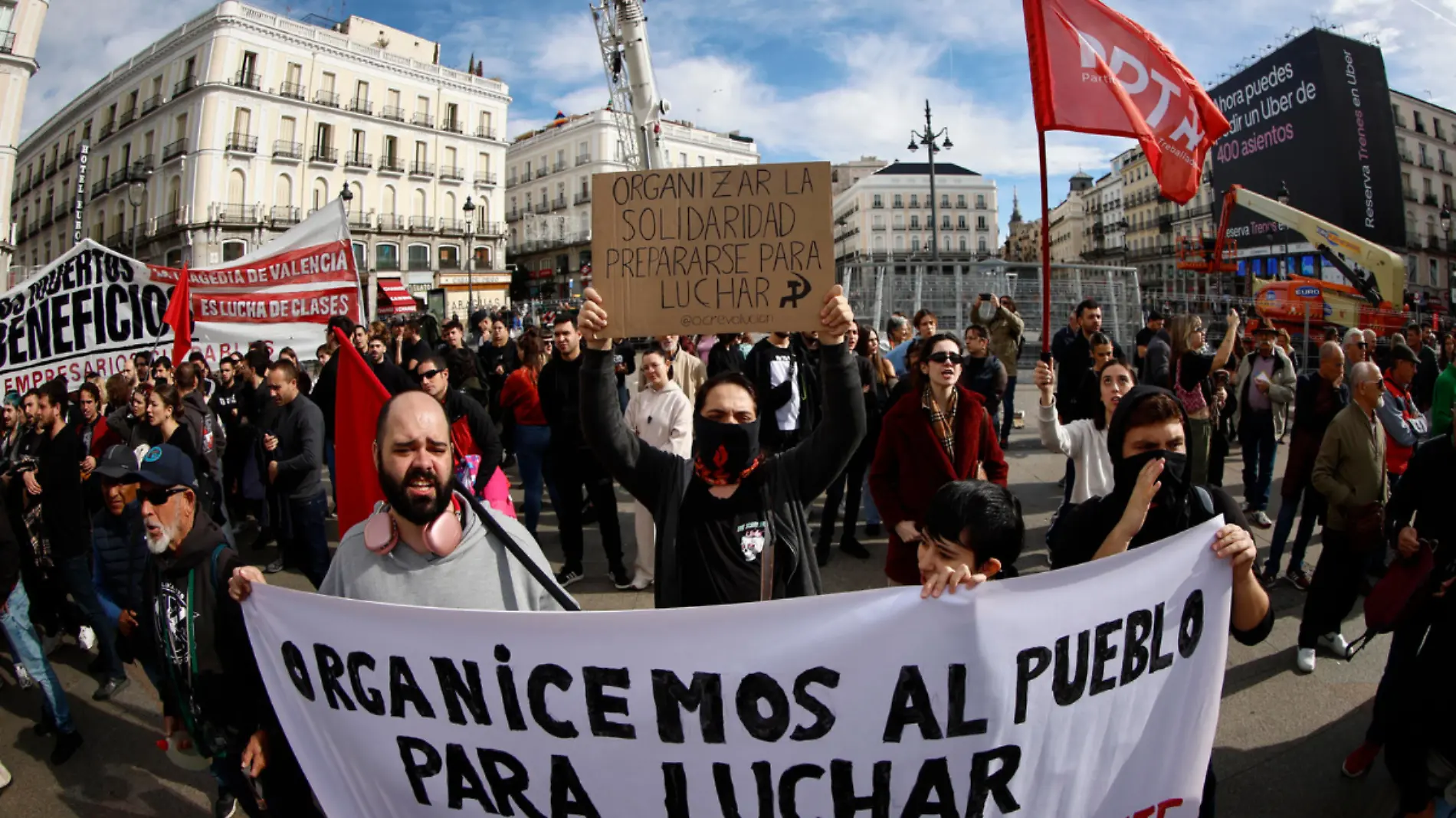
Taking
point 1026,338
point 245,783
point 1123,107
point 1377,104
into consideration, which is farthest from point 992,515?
point 1377,104

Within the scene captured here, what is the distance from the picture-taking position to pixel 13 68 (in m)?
31.5

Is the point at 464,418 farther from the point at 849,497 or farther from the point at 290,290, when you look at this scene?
the point at 290,290

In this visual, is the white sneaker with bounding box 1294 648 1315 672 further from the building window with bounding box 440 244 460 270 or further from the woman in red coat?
the building window with bounding box 440 244 460 270

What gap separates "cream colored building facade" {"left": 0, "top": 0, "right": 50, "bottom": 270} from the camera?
3125 cm

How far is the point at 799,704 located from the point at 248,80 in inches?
2017

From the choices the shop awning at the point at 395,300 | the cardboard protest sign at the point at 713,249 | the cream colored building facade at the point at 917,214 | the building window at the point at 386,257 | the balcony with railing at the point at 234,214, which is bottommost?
the cardboard protest sign at the point at 713,249

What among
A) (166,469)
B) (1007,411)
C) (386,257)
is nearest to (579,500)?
(166,469)

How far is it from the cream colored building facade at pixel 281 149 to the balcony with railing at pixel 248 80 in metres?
0.08

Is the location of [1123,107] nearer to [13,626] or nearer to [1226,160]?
[13,626]

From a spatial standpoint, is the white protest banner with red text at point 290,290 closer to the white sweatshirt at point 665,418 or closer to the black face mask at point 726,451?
the white sweatshirt at point 665,418

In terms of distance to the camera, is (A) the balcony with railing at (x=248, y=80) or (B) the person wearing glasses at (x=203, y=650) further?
(A) the balcony with railing at (x=248, y=80)

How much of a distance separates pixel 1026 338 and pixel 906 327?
8.38 m

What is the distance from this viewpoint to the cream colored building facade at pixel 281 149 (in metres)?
41.7

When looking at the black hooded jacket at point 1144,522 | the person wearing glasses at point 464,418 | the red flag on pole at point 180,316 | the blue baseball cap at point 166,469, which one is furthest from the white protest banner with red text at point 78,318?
the black hooded jacket at point 1144,522
